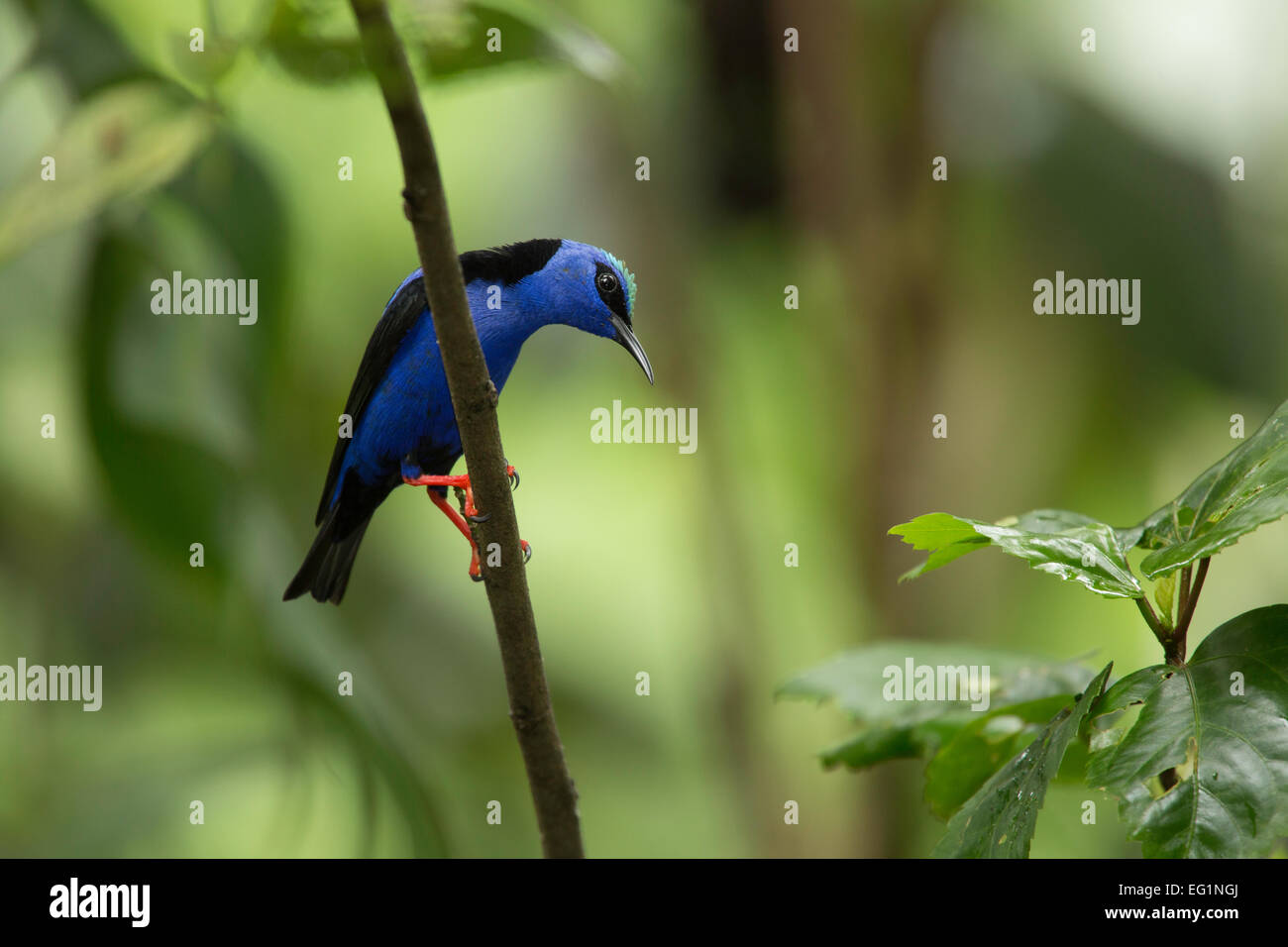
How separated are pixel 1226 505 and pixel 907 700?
3.34 ft

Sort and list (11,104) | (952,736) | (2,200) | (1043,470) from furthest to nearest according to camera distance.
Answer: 1. (1043,470)
2. (11,104)
3. (952,736)
4. (2,200)

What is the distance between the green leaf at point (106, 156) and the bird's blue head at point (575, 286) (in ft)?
2.42

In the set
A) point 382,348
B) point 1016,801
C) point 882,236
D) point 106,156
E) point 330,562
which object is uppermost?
point 882,236

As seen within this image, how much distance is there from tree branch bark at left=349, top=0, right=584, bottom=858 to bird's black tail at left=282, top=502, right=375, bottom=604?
1163mm

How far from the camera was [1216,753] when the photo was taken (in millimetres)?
1577

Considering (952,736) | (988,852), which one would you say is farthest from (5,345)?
(988,852)

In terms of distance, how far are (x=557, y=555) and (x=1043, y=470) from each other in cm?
290

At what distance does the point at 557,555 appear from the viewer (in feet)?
22.8

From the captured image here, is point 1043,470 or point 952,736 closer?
point 952,736

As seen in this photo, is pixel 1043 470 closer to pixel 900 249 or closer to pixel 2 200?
pixel 900 249

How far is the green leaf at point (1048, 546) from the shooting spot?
66.1 inches

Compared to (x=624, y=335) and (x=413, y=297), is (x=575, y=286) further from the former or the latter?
(x=413, y=297)

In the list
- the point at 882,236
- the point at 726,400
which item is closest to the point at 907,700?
the point at 882,236

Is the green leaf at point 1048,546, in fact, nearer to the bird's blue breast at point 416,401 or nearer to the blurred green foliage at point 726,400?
the bird's blue breast at point 416,401
